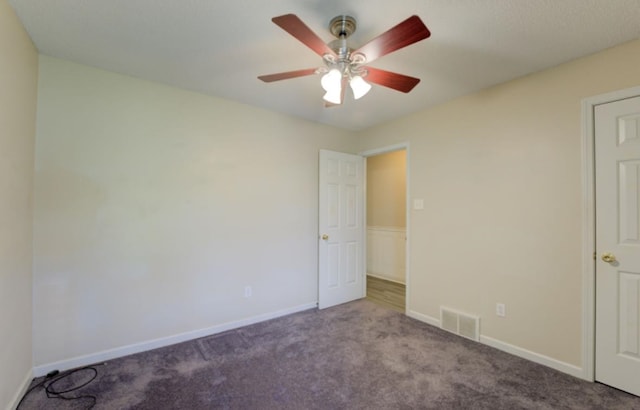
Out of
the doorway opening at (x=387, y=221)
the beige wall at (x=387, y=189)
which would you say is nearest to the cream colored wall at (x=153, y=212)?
the doorway opening at (x=387, y=221)

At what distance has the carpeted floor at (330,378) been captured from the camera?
1883mm

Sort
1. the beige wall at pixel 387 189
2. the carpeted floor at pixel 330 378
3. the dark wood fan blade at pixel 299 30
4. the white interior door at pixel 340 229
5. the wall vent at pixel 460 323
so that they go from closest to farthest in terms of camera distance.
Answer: the dark wood fan blade at pixel 299 30, the carpeted floor at pixel 330 378, the wall vent at pixel 460 323, the white interior door at pixel 340 229, the beige wall at pixel 387 189

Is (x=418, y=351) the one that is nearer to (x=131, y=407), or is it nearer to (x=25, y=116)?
(x=131, y=407)

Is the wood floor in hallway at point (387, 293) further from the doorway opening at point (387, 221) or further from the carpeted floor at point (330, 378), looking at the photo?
the carpeted floor at point (330, 378)

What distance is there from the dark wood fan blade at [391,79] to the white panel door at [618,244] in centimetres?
153

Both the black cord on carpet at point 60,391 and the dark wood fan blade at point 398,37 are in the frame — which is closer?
the dark wood fan blade at point 398,37

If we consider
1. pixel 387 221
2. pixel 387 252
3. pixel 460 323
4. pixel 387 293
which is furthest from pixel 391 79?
pixel 387 252

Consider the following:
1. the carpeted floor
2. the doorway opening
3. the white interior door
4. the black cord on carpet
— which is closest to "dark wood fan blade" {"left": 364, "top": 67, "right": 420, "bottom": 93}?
the white interior door

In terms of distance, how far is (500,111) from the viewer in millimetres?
2660

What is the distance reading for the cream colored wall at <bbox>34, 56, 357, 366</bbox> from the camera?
7.32 feet

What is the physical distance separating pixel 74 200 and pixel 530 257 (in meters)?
3.86

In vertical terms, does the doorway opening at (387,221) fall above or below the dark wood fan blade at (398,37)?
below

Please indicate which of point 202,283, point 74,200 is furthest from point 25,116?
point 202,283

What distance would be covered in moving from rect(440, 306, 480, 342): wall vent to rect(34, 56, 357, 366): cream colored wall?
1648mm
